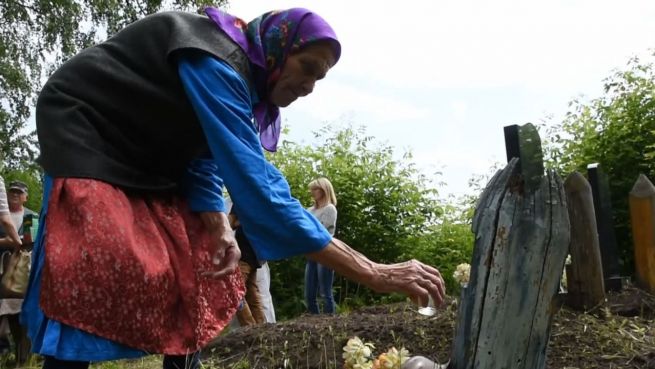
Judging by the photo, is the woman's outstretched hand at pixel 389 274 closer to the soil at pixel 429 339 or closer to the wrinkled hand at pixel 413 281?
the wrinkled hand at pixel 413 281

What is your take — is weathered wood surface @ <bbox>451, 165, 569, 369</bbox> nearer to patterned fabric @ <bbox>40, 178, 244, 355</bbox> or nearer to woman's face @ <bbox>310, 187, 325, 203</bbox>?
patterned fabric @ <bbox>40, 178, 244, 355</bbox>

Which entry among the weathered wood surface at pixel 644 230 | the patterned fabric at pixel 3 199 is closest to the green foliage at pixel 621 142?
the weathered wood surface at pixel 644 230

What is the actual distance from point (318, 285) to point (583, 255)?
4458mm

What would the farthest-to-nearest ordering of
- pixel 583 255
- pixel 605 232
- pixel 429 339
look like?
pixel 605 232, pixel 583 255, pixel 429 339

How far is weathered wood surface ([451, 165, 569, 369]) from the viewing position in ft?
6.31

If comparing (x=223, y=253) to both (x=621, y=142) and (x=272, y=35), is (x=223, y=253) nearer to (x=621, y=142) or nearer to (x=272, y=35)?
(x=272, y=35)

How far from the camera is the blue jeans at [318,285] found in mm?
8234

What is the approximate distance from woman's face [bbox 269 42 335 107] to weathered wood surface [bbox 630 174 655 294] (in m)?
3.84

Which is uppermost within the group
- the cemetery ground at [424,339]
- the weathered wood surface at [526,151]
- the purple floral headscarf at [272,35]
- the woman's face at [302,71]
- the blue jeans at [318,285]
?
the purple floral headscarf at [272,35]

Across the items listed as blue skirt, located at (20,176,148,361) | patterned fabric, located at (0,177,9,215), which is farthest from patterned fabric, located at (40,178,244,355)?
patterned fabric, located at (0,177,9,215)

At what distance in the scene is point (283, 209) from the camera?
6.61 ft

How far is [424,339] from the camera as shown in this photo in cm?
445

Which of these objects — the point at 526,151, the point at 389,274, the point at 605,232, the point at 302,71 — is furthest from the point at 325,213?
the point at 526,151

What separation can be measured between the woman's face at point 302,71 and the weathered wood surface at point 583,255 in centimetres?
297
